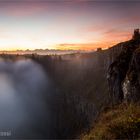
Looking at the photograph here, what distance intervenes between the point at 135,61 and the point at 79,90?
13277cm

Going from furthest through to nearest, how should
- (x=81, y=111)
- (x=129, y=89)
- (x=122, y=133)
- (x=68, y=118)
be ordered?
(x=68, y=118)
(x=81, y=111)
(x=129, y=89)
(x=122, y=133)

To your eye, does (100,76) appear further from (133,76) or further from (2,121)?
(133,76)

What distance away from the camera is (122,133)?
16094 millimetres

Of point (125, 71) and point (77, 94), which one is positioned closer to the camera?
point (125, 71)

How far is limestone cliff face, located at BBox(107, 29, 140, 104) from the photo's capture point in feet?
108

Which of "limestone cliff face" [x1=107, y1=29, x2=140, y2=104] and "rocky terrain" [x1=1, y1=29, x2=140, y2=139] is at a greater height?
"limestone cliff face" [x1=107, y1=29, x2=140, y2=104]

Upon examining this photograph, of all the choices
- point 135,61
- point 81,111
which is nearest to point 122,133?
point 135,61

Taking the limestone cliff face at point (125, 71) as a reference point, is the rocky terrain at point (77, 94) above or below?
below

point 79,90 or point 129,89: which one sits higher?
point 129,89

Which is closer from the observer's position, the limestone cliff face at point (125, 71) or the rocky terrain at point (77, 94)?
the limestone cliff face at point (125, 71)

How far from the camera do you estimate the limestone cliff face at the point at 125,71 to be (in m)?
32.9

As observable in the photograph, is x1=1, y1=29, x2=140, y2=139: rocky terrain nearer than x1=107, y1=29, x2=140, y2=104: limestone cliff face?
No

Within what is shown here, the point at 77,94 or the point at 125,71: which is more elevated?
the point at 125,71

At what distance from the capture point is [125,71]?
38.8 meters
